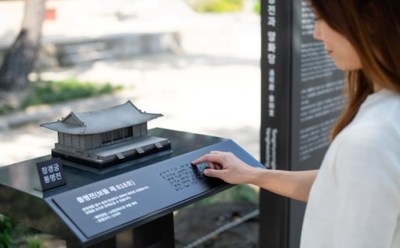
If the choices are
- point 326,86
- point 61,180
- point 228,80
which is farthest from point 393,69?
point 228,80

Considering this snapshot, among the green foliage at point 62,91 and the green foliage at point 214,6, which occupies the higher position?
the green foliage at point 214,6

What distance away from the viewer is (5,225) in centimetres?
369

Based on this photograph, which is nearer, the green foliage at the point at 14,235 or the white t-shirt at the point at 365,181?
the white t-shirt at the point at 365,181

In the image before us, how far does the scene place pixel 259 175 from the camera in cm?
203

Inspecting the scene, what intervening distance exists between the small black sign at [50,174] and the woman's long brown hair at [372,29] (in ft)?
2.96

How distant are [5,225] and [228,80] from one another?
836 cm

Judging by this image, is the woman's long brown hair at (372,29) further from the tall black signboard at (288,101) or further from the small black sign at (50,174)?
the tall black signboard at (288,101)

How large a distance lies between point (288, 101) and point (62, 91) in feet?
23.8

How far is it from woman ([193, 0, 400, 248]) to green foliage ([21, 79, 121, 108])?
8.43 m

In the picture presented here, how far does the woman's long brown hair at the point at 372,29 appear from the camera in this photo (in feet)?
4.34

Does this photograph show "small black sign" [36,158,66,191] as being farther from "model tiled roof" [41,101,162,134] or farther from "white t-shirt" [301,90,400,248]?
"white t-shirt" [301,90,400,248]

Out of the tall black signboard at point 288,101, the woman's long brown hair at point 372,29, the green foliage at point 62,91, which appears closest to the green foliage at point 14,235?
the tall black signboard at point 288,101

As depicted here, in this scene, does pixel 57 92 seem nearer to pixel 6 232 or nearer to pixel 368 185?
pixel 6 232

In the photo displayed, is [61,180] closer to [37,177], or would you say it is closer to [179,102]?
[37,177]
